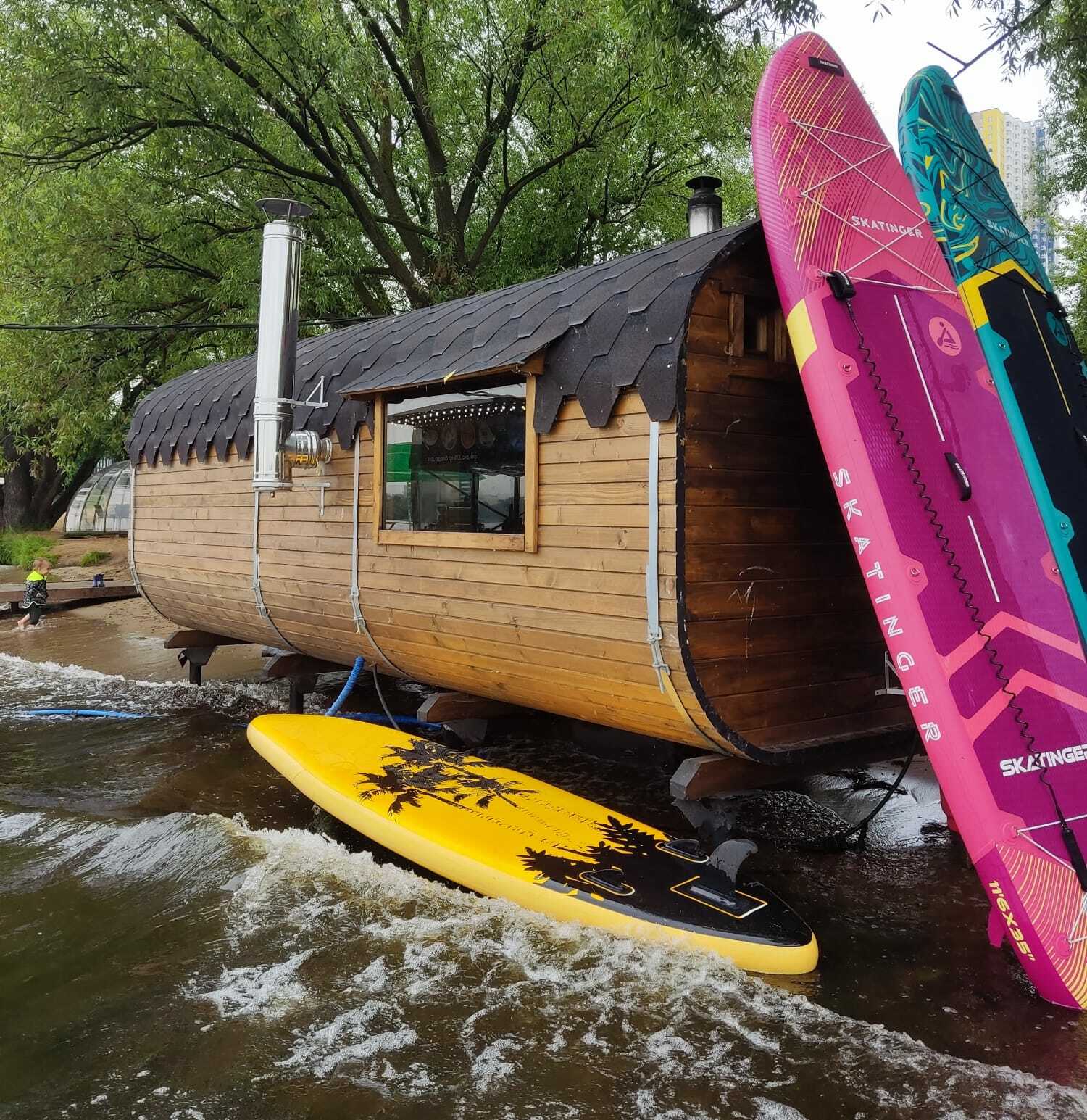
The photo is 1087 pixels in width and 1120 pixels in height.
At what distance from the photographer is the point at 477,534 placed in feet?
20.4

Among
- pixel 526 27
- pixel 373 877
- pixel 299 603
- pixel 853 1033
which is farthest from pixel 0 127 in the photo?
pixel 853 1033

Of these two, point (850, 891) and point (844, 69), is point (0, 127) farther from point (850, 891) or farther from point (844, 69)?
point (850, 891)

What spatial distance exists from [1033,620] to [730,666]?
1416 millimetres

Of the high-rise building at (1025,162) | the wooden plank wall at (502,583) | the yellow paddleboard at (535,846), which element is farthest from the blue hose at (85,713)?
the high-rise building at (1025,162)

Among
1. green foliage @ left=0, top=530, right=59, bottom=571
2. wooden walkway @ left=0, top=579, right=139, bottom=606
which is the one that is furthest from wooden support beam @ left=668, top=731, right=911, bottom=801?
green foliage @ left=0, top=530, right=59, bottom=571

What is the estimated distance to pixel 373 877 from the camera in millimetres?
5324

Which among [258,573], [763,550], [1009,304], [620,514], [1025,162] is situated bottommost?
[258,573]

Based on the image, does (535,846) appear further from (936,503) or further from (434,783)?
(936,503)

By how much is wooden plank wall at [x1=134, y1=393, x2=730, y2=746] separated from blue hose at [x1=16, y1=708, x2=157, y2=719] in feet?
3.86

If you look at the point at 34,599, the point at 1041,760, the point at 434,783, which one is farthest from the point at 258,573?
the point at 34,599

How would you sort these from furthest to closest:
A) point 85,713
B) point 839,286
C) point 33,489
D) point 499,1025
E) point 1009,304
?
point 33,489 < point 85,713 < point 1009,304 < point 839,286 < point 499,1025

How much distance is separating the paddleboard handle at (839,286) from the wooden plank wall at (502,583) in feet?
3.43

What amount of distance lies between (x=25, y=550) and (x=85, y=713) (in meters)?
15.1

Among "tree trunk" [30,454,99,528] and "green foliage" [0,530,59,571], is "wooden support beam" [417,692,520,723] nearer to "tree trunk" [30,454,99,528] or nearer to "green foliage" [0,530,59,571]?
"green foliage" [0,530,59,571]
